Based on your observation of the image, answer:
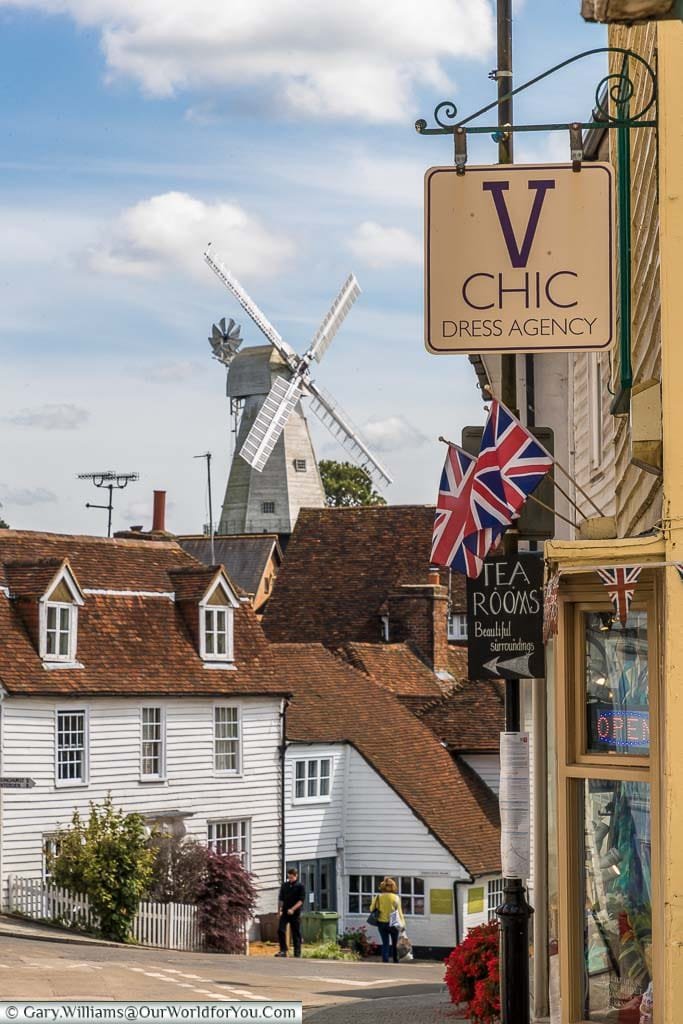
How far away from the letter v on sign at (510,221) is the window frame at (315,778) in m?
33.3

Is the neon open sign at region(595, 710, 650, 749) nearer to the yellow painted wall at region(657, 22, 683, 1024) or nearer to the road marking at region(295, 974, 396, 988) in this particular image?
the yellow painted wall at region(657, 22, 683, 1024)

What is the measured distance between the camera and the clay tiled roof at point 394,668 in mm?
50375

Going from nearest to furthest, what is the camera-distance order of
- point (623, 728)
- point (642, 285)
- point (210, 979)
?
point (623, 728) < point (642, 285) < point (210, 979)

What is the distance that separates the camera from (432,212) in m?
9.87

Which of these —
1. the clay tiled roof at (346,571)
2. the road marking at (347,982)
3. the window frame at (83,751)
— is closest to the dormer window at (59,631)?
the window frame at (83,751)

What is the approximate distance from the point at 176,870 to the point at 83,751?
3.44 meters

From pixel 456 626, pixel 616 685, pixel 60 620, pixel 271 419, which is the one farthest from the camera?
pixel 271 419

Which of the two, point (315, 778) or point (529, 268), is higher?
point (529, 268)

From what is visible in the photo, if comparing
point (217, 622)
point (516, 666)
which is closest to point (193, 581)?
point (217, 622)

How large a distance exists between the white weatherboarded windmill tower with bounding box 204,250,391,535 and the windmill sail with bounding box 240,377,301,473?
0.23 ft

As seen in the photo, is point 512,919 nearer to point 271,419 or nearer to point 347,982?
point 347,982

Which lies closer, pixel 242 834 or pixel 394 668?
pixel 242 834

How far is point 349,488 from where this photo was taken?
331ft

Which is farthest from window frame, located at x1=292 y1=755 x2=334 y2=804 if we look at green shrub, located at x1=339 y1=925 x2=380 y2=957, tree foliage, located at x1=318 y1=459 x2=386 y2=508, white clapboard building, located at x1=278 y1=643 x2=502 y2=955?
tree foliage, located at x1=318 y1=459 x2=386 y2=508
